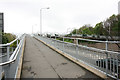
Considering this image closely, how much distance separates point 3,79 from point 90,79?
9.19ft

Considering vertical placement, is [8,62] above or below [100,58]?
above

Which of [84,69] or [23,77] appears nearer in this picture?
[23,77]

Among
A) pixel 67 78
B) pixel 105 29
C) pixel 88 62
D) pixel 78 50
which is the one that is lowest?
pixel 67 78

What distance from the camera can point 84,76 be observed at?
13.2 ft

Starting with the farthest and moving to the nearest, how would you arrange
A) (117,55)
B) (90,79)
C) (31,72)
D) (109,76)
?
(31,72) → (90,79) → (109,76) → (117,55)

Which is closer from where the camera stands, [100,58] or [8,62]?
[8,62]

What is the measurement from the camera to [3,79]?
2188mm

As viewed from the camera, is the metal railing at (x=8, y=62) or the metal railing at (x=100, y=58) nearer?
the metal railing at (x=8, y=62)

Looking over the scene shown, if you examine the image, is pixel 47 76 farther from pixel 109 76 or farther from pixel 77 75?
pixel 109 76

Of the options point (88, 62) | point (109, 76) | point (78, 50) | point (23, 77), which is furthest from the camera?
point (78, 50)

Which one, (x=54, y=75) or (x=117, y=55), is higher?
(x=117, y=55)

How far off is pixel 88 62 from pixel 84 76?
0.91m

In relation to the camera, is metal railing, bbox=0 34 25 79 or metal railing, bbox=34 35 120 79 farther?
metal railing, bbox=34 35 120 79

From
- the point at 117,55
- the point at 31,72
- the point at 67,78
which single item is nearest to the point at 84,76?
the point at 67,78
